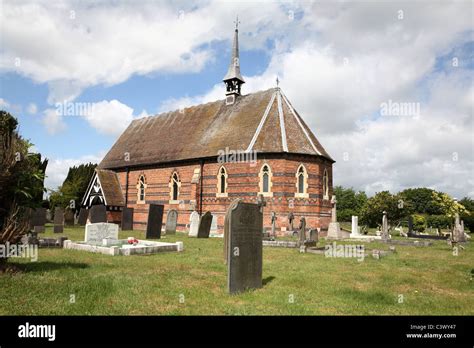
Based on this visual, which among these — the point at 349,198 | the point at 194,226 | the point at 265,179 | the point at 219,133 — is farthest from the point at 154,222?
the point at 349,198

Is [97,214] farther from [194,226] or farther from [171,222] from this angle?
[194,226]

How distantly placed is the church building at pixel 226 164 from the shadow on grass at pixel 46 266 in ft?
50.2

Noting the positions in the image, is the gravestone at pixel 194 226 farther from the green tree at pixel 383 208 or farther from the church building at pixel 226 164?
the green tree at pixel 383 208

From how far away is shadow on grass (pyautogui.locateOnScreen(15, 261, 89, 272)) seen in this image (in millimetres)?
9086

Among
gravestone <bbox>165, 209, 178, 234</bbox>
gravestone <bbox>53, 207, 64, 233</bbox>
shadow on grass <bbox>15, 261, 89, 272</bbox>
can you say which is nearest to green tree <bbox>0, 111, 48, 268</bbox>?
shadow on grass <bbox>15, 261, 89, 272</bbox>

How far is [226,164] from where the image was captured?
26234 millimetres

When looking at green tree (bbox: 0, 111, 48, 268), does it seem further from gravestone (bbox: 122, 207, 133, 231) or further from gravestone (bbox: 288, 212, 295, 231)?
gravestone (bbox: 122, 207, 133, 231)

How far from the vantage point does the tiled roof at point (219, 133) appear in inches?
1008

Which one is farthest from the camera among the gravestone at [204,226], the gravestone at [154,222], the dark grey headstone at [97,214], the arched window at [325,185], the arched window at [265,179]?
the arched window at [325,185]

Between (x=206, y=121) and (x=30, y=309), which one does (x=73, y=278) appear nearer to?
(x=30, y=309)

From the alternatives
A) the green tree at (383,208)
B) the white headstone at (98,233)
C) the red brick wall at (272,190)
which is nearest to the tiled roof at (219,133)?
the red brick wall at (272,190)

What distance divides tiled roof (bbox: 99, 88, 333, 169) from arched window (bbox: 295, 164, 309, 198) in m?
1.22

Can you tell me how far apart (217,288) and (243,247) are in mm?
1022
